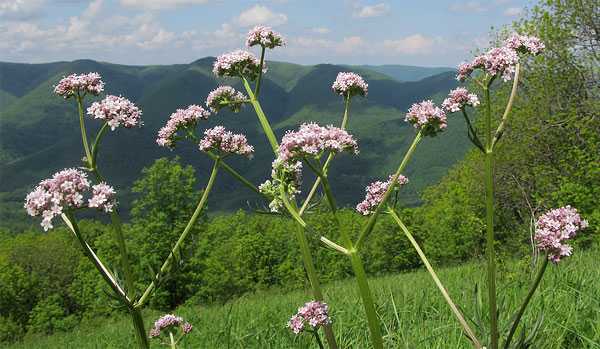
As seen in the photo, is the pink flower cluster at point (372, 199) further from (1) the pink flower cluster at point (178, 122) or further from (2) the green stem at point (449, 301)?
(1) the pink flower cluster at point (178, 122)

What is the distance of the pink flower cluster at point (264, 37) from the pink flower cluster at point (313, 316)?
248 centimetres

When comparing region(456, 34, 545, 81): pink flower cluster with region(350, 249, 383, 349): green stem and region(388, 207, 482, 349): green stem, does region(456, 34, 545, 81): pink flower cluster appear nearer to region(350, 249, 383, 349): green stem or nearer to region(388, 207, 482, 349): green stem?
region(388, 207, 482, 349): green stem

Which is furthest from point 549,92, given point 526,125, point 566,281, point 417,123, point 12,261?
point 12,261

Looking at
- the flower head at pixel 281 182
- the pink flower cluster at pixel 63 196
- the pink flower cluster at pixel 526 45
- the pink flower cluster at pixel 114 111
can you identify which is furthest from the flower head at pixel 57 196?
the pink flower cluster at pixel 526 45

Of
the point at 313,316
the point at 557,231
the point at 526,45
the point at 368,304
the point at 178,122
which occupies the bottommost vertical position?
the point at 313,316

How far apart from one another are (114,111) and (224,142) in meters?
0.93

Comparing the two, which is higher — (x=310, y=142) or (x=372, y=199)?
(x=310, y=142)

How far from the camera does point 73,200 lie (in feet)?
9.38

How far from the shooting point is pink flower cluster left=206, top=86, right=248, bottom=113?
4484mm

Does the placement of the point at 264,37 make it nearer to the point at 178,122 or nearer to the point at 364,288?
the point at 178,122

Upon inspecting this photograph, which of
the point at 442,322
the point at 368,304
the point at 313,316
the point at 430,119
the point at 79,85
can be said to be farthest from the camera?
the point at 442,322

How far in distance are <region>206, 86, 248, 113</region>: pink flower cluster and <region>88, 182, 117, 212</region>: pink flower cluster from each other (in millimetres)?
1627

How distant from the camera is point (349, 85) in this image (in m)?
4.41

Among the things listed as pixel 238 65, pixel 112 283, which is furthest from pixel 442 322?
pixel 112 283
